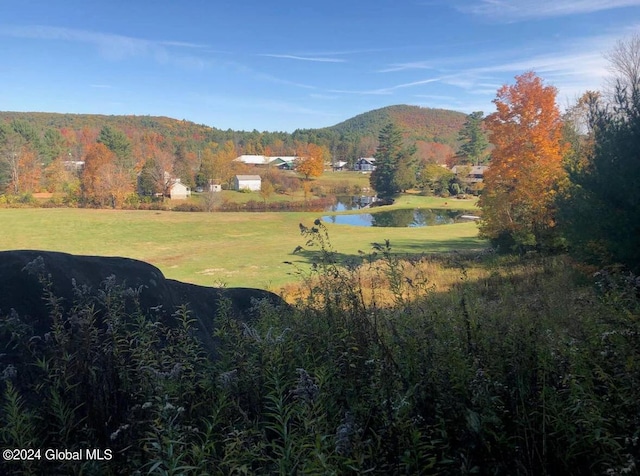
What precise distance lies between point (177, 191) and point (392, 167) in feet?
146

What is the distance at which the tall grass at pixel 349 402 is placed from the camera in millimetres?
2156

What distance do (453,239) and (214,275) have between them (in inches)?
796

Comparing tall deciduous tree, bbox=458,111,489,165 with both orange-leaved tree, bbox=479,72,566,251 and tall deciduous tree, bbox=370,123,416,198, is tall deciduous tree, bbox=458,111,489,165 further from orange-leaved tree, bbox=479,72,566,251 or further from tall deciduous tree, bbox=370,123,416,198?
orange-leaved tree, bbox=479,72,566,251

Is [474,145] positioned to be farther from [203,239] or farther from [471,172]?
[203,239]

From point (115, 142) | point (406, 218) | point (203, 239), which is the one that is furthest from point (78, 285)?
point (115, 142)

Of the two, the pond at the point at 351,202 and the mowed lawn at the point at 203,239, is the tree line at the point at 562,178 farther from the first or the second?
the pond at the point at 351,202

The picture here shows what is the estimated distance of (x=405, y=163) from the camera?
9881cm

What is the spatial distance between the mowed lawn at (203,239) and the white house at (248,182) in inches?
1726

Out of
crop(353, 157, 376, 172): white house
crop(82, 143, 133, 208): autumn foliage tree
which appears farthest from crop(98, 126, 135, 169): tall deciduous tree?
crop(353, 157, 376, 172): white house

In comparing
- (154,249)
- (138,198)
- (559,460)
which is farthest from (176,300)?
(138,198)

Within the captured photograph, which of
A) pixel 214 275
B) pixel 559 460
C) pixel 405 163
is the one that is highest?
pixel 405 163

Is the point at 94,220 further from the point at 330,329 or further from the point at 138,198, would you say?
the point at 330,329

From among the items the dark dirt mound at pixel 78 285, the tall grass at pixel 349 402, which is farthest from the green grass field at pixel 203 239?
the tall grass at pixel 349 402

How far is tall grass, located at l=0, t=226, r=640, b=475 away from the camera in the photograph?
2156mm
